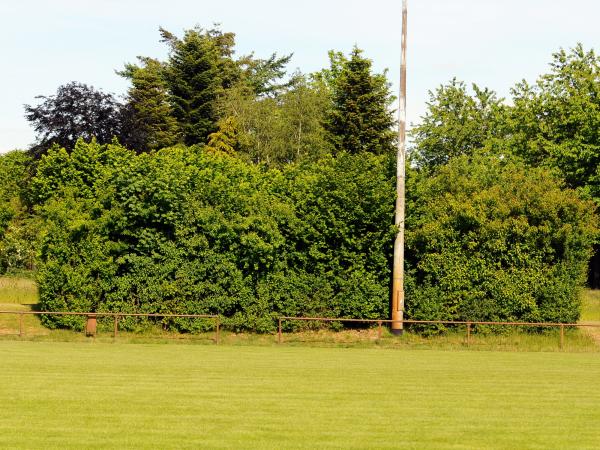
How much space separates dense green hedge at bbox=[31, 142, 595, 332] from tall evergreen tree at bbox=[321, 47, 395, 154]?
1148 inches

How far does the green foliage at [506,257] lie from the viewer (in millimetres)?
35969

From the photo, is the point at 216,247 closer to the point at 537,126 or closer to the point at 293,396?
the point at 293,396

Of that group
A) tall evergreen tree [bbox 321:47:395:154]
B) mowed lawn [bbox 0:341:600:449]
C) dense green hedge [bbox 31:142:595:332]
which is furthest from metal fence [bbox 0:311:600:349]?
tall evergreen tree [bbox 321:47:395:154]

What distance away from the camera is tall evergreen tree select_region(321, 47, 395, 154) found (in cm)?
6625

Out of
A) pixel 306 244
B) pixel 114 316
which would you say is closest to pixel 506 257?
pixel 306 244

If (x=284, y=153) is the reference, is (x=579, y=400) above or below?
below

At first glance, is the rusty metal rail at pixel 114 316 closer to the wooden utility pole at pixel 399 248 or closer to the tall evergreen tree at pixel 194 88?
the wooden utility pole at pixel 399 248

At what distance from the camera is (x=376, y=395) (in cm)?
1956

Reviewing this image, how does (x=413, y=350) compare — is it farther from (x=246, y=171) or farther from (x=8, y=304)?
(x=8, y=304)

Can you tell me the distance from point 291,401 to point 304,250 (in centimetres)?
1885

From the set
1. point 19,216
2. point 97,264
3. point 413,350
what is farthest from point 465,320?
point 19,216

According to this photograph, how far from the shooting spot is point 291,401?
18.4 metres

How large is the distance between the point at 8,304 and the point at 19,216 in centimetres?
4888

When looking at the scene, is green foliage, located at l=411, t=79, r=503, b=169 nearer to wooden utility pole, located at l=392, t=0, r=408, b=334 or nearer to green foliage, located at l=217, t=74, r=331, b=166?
green foliage, located at l=217, t=74, r=331, b=166
